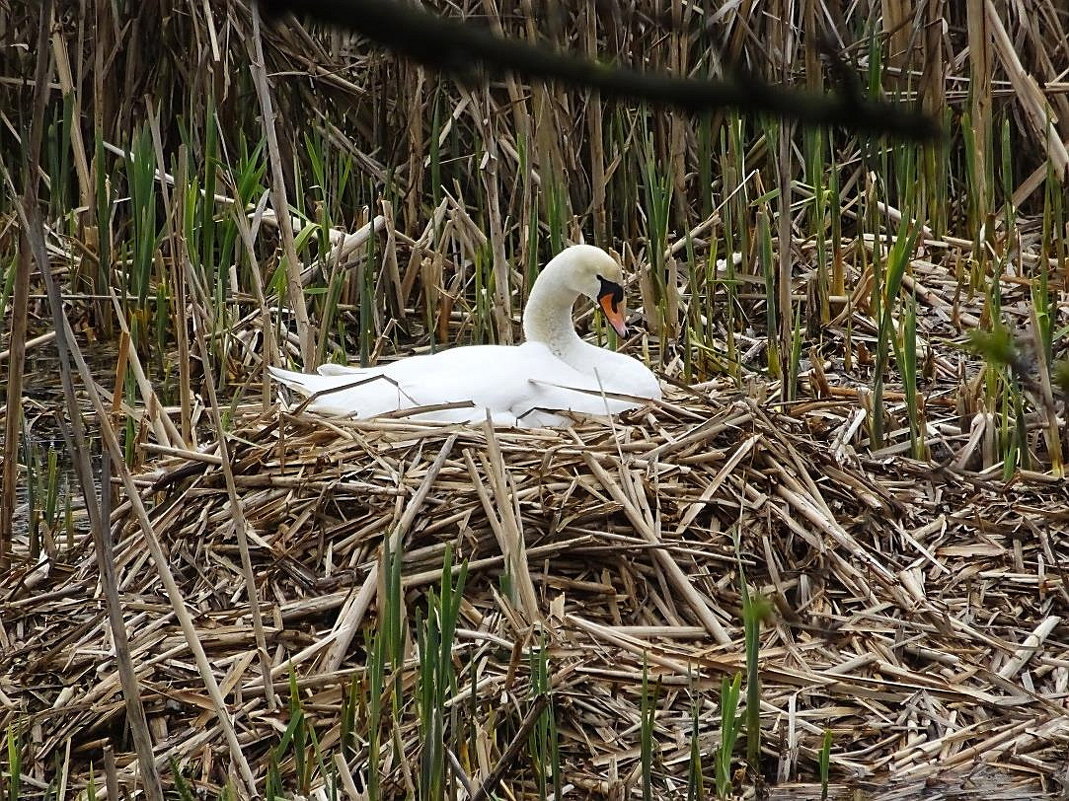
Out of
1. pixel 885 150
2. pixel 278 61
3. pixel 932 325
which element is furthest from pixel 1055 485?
pixel 278 61

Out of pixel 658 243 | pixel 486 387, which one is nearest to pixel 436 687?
pixel 486 387

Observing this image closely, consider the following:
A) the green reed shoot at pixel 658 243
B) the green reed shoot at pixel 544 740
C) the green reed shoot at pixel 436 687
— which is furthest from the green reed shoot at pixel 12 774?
the green reed shoot at pixel 658 243

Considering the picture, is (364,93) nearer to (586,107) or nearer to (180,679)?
(586,107)

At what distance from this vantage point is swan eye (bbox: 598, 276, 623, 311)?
14.1ft

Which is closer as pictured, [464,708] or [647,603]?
[464,708]

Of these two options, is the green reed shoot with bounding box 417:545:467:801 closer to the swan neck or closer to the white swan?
the white swan

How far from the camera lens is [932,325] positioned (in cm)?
499

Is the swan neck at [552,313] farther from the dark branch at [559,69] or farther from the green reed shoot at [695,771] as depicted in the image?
the dark branch at [559,69]

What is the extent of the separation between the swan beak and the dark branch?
3.78m

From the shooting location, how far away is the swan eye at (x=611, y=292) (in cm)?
430

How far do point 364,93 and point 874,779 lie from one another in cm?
389

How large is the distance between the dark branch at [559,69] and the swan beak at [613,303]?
149 inches

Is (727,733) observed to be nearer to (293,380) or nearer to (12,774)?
(12,774)

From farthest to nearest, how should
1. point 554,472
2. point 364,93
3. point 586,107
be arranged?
point 364,93 → point 586,107 → point 554,472
